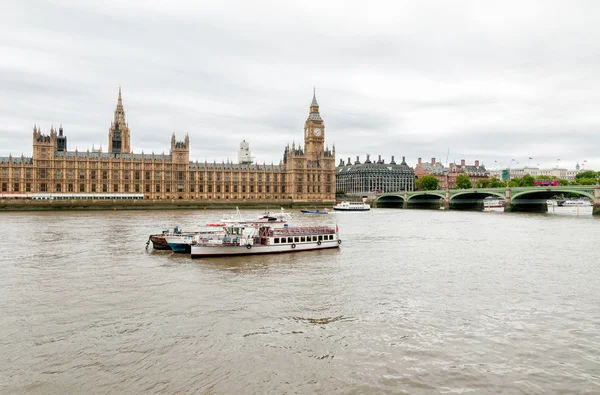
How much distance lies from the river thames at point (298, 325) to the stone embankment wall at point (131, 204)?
69.4 meters

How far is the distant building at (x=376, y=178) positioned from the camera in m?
182

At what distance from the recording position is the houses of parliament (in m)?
107

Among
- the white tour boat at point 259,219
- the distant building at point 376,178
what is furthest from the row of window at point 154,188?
the white tour boat at point 259,219

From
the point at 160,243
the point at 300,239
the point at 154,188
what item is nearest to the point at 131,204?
the point at 154,188

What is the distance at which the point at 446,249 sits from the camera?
35281 mm

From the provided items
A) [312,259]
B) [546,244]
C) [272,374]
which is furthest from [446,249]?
[272,374]

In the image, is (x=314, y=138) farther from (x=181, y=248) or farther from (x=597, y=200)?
(x=181, y=248)

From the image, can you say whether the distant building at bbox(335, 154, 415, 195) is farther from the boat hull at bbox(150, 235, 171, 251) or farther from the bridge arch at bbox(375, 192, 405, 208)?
the boat hull at bbox(150, 235, 171, 251)

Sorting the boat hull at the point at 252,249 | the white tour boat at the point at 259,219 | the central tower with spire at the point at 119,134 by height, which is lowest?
the boat hull at the point at 252,249

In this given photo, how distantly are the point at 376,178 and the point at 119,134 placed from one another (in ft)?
312

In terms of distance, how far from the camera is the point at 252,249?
31703 mm

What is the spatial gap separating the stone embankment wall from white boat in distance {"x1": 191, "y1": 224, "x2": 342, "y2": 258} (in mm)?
70363

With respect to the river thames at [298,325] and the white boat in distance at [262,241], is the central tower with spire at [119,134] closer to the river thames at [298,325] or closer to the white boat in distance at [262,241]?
the white boat in distance at [262,241]

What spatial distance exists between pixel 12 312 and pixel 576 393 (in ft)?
59.2
